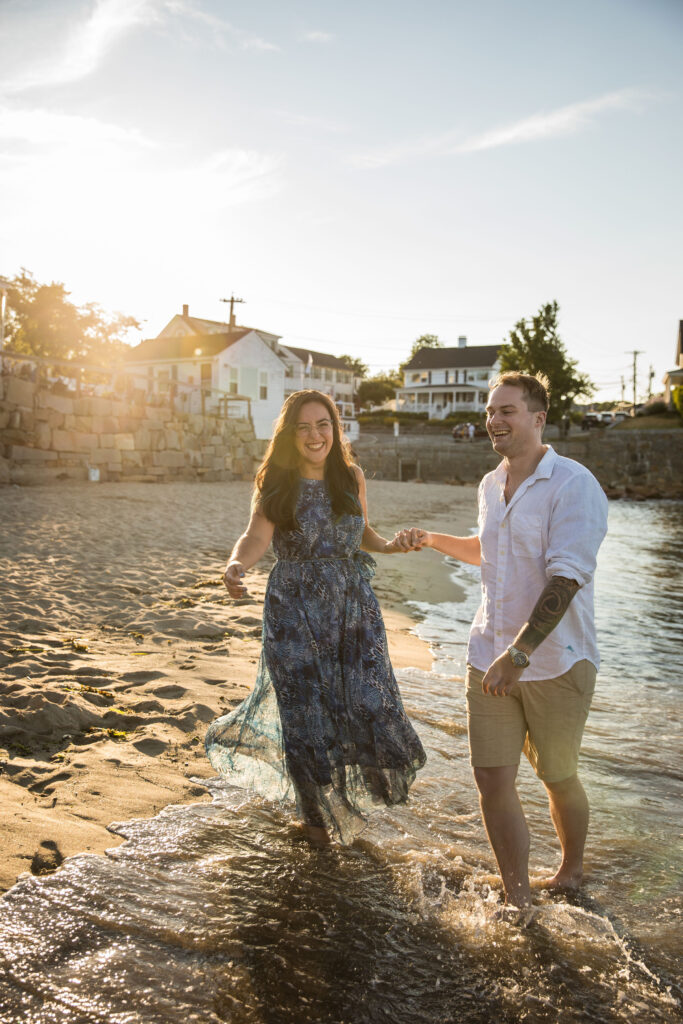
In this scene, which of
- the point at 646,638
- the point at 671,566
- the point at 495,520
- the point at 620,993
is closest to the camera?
the point at 620,993

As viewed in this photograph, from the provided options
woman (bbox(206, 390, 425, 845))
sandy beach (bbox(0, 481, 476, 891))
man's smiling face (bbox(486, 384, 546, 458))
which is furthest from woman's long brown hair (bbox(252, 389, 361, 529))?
sandy beach (bbox(0, 481, 476, 891))

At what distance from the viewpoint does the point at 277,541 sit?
3.71 metres

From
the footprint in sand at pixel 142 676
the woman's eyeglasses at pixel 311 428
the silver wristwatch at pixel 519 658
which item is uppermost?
the woman's eyeglasses at pixel 311 428

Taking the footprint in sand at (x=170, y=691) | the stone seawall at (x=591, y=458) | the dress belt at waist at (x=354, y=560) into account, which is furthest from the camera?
the stone seawall at (x=591, y=458)

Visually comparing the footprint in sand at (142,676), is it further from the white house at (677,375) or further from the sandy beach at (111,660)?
the white house at (677,375)

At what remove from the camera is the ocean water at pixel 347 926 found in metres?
2.64

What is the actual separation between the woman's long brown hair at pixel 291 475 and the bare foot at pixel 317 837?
1.47 metres

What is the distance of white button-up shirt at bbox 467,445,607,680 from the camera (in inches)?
111

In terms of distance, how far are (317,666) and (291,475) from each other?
3.12 ft

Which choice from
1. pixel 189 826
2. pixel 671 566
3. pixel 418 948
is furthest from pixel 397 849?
pixel 671 566

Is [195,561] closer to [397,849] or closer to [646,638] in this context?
[646,638]

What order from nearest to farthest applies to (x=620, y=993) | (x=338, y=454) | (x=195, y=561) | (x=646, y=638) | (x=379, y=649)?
1. (x=620, y=993)
2. (x=379, y=649)
3. (x=338, y=454)
4. (x=646, y=638)
5. (x=195, y=561)

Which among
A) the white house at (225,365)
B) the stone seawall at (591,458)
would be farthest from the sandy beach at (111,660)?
the stone seawall at (591,458)

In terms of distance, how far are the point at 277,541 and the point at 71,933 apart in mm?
1826
